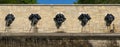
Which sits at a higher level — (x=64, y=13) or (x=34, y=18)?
(x=64, y=13)

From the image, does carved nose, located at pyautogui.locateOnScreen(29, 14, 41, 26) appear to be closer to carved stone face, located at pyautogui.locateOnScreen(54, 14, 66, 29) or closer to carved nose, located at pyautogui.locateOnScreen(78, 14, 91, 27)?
carved stone face, located at pyautogui.locateOnScreen(54, 14, 66, 29)

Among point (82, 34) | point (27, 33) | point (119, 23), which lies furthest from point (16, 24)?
point (119, 23)

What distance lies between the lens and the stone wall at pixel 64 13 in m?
18.9

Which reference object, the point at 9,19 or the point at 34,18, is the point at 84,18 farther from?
the point at 9,19

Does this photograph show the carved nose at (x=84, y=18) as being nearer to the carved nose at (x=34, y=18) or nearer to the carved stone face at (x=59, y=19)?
the carved stone face at (x=59, y=19)

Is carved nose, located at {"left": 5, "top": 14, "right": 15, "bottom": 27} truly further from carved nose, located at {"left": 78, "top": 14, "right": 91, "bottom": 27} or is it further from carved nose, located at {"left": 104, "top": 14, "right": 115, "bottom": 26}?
carved nose, located at {"left": 104, "top": 14, "right": 115, "bottom": 26}

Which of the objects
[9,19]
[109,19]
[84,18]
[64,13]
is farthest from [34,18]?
[109,19]

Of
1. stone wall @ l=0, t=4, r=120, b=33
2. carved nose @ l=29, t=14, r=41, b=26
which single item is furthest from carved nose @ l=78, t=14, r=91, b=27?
carved nose @ l=29, t=14, r=41, b=26

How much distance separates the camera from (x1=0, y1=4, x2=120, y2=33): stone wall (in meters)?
18.9

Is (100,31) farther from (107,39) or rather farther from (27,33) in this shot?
(27,33)

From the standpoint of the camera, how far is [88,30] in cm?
1884

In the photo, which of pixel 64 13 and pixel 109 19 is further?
pixel 64 13

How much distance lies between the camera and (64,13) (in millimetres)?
19188

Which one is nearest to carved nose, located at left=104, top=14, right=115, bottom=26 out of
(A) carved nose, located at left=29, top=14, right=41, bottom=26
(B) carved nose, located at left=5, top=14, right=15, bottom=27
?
(A) carved nose, located at left=29, top=14, right=41, bottom=26
